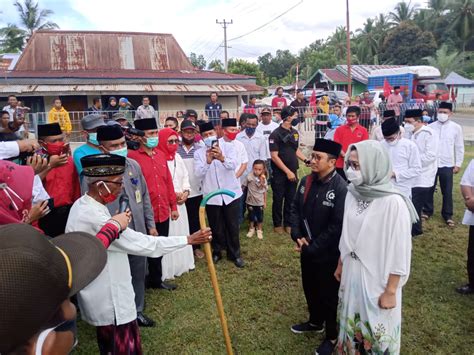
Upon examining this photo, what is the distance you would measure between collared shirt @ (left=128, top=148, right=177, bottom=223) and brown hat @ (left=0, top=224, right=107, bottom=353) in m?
3.14

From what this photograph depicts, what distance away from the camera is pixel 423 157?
20.5 feet

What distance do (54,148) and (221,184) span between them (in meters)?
2.28

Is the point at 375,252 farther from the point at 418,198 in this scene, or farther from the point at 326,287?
the point at 418,198

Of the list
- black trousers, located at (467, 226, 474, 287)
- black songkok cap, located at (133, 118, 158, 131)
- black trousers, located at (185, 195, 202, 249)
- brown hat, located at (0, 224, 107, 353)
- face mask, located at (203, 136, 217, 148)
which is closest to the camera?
brown hat, located at (0, 224, 107, 353)

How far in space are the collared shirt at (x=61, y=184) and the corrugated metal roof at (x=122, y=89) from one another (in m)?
15.8

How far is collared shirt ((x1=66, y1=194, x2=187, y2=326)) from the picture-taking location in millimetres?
2561

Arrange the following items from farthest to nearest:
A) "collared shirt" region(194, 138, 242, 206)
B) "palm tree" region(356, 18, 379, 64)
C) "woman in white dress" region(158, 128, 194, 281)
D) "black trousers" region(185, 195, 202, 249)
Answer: "palm tree" region(356, 18, 379, 64)
"black trousers" region(185, 195, 202, 249)
"collared shirt" region(194, 138, 242, 206)
"woman in white dress" region(158, 128, 194, 281)

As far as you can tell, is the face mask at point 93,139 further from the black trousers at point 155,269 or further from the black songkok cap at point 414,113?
the black songkok cap at point 414,113

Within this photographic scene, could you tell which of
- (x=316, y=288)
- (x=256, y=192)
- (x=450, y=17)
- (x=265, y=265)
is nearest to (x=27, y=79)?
(x=256, y=192)

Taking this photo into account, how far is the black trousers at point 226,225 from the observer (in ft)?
Result: 17.4

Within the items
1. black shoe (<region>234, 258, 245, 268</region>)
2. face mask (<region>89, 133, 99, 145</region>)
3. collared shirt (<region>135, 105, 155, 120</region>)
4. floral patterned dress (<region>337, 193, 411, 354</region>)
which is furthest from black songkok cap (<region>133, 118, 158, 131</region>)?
collared shirt (<region>135, 105, 155, 120</region>)

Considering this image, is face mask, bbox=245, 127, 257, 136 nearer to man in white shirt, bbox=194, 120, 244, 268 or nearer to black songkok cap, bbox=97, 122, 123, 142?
man in white shirt, bbox=194, 120, 244, 268

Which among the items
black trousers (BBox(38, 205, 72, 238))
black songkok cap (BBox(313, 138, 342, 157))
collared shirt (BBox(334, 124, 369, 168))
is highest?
black songkok cap (BBox(313, 138, 342, 157))

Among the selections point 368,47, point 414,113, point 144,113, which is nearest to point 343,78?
point 368,47
